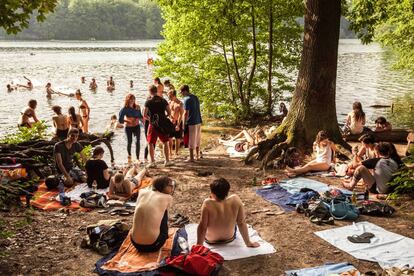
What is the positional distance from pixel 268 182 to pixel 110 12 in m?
115

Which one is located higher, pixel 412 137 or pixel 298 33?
pixel 298 33

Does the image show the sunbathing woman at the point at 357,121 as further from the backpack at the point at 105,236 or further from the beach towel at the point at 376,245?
the backpack at the point at 105,236

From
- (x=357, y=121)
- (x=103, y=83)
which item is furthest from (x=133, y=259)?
(x=103, y=83)

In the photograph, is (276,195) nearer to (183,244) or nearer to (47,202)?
(183,244)

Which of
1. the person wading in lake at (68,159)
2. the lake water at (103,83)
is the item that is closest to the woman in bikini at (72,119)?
the lake water at (103,83)

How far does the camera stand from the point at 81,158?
11828mm

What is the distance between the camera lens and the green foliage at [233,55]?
1778 cm

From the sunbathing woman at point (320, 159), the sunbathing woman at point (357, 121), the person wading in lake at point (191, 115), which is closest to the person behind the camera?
the sunbathing woman at point (320, 159)

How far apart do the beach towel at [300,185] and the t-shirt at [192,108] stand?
310 cm

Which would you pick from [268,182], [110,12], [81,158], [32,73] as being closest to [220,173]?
[268,182]

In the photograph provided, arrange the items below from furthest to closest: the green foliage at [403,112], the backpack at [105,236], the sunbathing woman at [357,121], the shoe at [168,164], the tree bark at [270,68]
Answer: the green foliage at [403,112], the tree bark at [270,68], the sunbathing woman at [357,121], the shoe at [168,164], the backpack at [105,236]

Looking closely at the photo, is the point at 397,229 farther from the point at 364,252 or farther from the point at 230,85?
the point at 230,85

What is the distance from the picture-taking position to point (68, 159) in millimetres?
10906

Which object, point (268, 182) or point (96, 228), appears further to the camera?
point (268, 182)
